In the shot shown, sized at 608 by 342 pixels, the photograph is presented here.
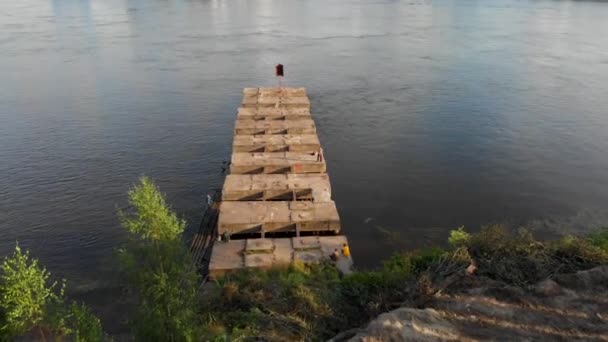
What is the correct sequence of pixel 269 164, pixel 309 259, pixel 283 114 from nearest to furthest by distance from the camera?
pixel 309 259
pixel 269 164
pixel 283 114

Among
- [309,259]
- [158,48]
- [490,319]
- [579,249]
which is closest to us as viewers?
[490,319]

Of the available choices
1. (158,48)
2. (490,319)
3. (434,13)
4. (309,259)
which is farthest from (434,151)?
(434,13)

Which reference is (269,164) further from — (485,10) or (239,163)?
(485,10)

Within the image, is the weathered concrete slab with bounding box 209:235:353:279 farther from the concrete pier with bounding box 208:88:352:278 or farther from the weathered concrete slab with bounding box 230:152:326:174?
the weathered concrete slab with bounding box 230:152:326:174

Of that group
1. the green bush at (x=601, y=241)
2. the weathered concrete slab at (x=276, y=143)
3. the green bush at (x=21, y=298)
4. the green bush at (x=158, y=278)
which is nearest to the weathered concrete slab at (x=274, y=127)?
the weathered concrete slab at (x=276, y=143)

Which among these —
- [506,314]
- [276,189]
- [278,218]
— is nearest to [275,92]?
[276,189]

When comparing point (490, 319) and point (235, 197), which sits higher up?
point (490, 319)

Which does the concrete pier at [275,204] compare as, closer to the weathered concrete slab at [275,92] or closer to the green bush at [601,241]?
the weathered concrete slab at [275,92]

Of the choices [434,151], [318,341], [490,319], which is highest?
[490,319]

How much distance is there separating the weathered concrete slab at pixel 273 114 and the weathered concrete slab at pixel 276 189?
1164 centimetres

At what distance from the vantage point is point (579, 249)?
1950cm

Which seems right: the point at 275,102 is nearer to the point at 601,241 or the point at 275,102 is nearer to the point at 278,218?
the point at 278,218

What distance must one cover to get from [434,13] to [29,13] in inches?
3577

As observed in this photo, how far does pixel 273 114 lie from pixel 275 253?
20.4m
